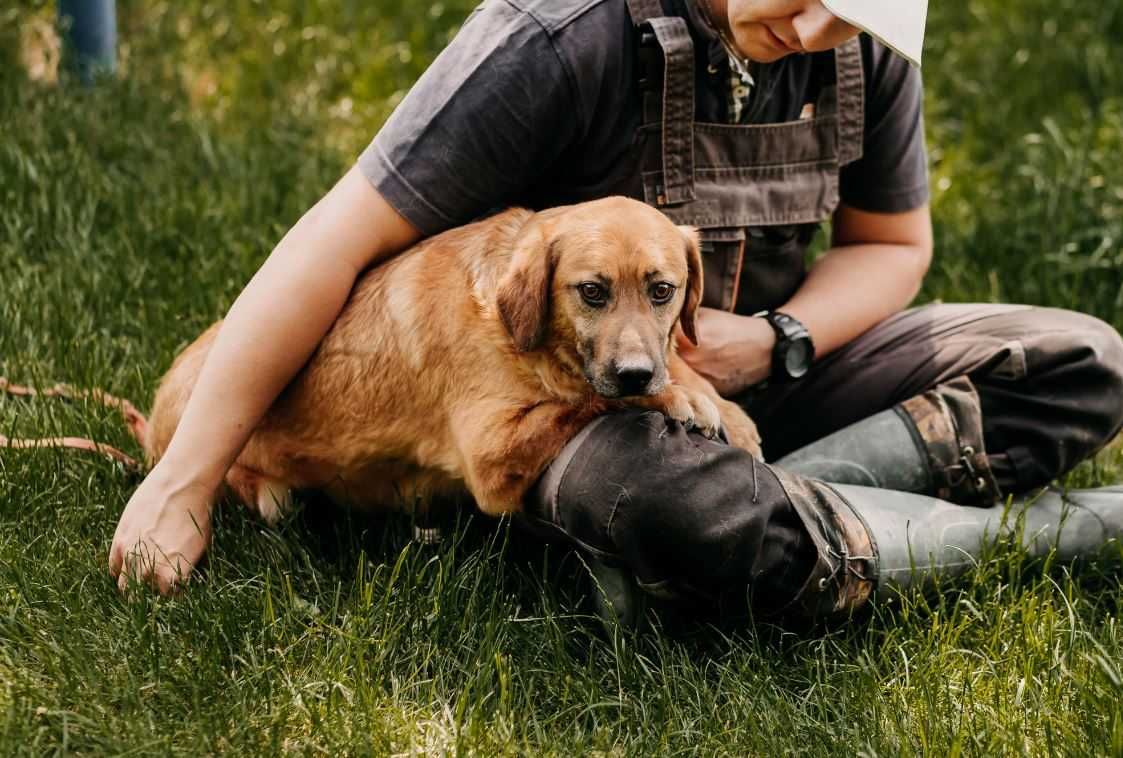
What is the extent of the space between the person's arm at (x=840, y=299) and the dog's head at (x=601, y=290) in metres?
0.44

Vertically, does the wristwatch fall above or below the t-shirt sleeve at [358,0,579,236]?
below

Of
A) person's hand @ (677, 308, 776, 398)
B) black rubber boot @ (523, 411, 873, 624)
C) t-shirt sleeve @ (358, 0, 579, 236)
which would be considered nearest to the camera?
black rubber boot @ (523, 411, 873, 624)

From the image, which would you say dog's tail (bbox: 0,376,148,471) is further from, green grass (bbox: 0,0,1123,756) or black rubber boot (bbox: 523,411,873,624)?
black rubber boot (bbox: 523,411,873,624)

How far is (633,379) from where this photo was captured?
2.68 m

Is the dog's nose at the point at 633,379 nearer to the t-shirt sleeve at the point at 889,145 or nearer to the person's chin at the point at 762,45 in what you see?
the person's chin at the point at 762,45

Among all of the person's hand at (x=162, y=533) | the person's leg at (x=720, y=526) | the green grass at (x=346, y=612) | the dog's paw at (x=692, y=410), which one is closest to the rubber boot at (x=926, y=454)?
the person's leg at (x=720, y=526)

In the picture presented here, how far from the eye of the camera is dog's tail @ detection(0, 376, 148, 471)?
3.29m

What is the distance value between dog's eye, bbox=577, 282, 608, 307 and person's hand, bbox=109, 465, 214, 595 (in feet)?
3.11

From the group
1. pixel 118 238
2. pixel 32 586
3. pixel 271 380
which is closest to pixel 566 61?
pixel 271 380

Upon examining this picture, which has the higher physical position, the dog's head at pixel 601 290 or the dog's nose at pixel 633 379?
the dog's head at pixel 601 290

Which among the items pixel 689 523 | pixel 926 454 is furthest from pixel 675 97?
pixel 926 454

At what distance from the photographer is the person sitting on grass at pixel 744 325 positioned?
2.84 meters

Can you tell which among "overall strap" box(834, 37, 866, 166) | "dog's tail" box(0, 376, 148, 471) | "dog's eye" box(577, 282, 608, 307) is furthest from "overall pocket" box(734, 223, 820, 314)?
"dog's tail" box(0, 376, 148, 471)

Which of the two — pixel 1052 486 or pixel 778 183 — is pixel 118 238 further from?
pixel 1052 486
